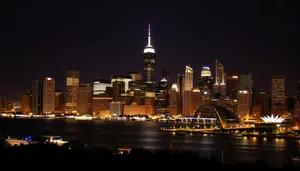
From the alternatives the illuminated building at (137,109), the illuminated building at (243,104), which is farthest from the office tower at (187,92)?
the illuminated building at (243,104)

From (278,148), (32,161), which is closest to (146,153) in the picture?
(32,161)

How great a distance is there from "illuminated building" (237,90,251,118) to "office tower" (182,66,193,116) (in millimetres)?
18439

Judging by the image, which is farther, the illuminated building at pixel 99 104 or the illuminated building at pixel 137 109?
the illuminated building at pixel 99 104

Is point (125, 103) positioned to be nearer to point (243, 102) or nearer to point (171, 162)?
point (243, 102)

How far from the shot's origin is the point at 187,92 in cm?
14062

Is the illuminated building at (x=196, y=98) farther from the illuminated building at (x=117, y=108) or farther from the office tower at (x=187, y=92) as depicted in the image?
the illuminated building at (x=117, y=108)

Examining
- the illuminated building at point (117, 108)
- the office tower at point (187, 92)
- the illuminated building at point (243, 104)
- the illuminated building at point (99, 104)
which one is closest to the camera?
the illuminated building at point (243, 104)

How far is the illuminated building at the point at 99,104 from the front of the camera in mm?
148875

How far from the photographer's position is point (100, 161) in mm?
17656

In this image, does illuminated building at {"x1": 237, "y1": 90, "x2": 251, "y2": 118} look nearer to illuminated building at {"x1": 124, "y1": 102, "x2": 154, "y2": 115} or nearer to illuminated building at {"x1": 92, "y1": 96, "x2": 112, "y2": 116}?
illuminated building at {"x1": 124, "y1": 102, "x2": 154, "y2": 115}

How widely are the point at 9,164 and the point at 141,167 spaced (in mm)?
4265

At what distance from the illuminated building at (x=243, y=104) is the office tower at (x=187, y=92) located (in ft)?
60.5

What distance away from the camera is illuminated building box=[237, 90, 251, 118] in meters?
116

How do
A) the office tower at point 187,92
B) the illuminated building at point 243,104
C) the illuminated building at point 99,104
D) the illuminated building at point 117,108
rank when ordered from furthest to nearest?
1. the illuminated building at point 99,104
2. the illuminated building at point 117,108
3. the office tower at point 187,92
4. the illuminated building at point 243,104
